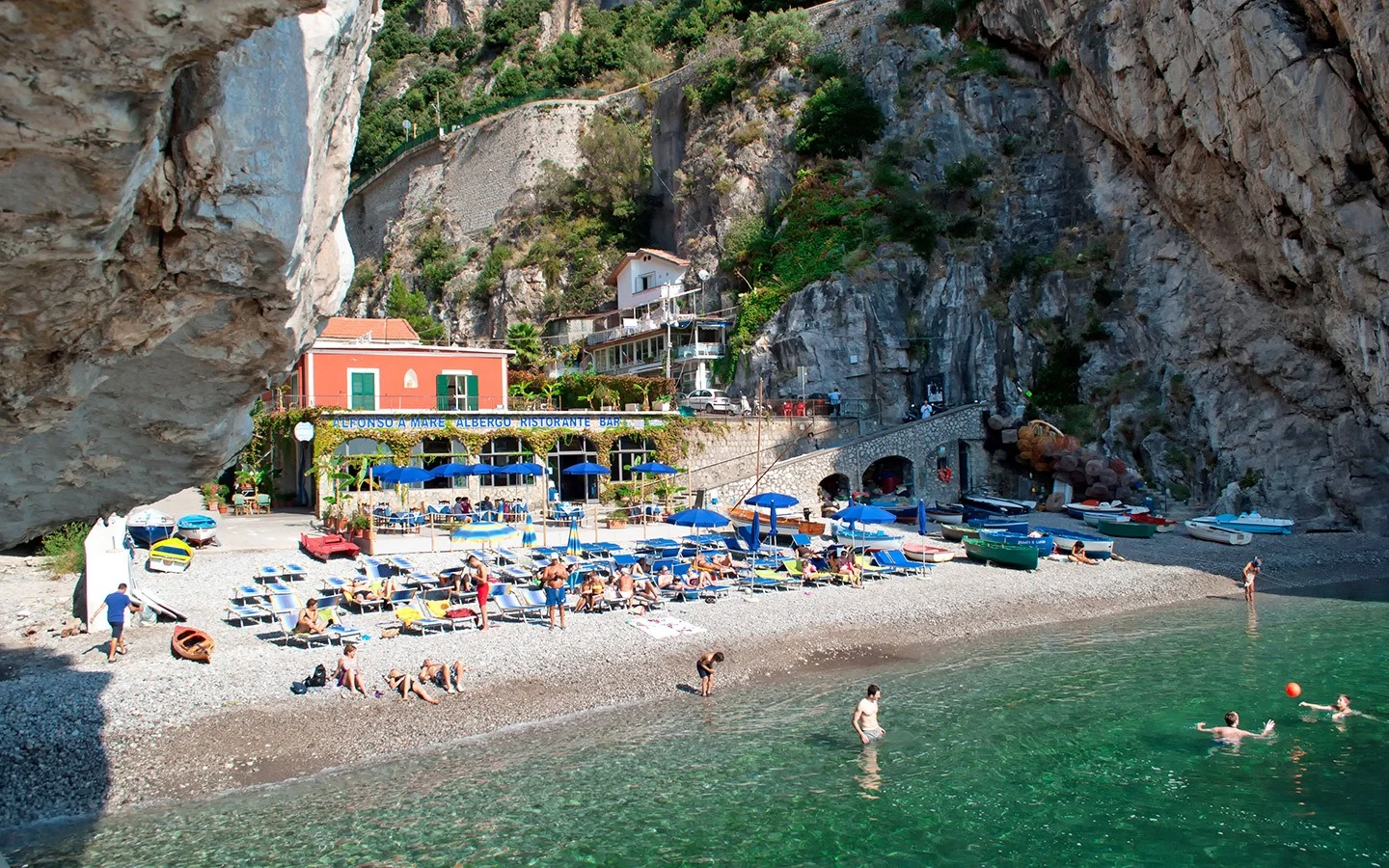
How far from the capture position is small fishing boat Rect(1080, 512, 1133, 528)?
2878 cm

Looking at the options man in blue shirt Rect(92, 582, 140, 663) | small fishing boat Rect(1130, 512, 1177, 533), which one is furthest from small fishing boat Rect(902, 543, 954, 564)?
man in blue shirt Rect(92, 582, 140, 663)

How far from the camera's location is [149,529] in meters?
23.0

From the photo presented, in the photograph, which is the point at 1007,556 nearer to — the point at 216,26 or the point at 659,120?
the point at 216,26

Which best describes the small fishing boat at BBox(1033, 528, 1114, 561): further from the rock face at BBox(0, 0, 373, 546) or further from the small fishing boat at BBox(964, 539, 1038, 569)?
the rock face at BBox(0, 0, 373, 546)

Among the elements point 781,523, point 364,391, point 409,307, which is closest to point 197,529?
point 364,391

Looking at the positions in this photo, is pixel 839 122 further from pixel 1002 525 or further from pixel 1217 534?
pixel 1217 534

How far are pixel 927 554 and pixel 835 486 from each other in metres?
8.85

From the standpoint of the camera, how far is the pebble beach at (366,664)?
12188 millimetres

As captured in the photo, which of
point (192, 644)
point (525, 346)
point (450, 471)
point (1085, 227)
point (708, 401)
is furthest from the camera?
point (525, 346)

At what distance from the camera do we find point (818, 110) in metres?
43.2

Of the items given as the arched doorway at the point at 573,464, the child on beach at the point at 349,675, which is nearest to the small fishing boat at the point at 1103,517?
the arched doorway at the point at 573,464

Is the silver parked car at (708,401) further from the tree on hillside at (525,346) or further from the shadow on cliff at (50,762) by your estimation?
the shadow on cliff at (50,762)

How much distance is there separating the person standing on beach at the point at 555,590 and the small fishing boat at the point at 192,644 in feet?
18.0

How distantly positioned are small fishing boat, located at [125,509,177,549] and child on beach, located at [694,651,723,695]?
1396cm
